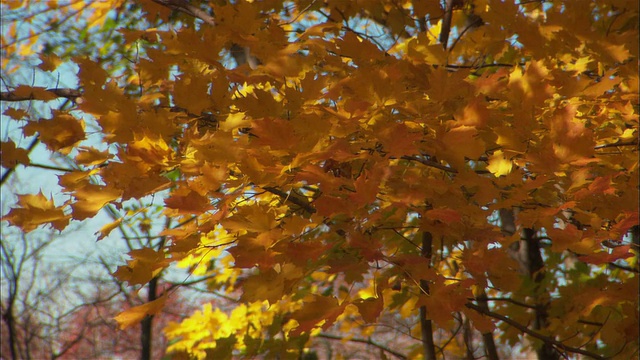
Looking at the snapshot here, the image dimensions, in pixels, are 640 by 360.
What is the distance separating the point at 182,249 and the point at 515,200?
35.4 inches

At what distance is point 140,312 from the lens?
159 cm

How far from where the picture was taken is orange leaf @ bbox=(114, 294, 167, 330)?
1570mm

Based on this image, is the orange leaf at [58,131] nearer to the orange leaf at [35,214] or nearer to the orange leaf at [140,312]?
the orange leaf at [35,214]

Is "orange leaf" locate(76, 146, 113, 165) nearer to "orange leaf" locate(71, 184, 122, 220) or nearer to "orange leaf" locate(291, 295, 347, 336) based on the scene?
"orange leaf" locate(71, 184, 122, 220)

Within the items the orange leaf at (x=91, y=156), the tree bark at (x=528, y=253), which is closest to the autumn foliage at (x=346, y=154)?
the orange leaf at (x=91, y=156)

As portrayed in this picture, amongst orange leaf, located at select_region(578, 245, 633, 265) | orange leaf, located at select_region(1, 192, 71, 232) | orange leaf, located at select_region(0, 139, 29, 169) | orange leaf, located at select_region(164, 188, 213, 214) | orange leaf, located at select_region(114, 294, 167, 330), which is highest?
orange leaf, located at select_region(0, 139, 29, 169)

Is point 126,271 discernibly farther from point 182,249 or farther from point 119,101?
point 119,101

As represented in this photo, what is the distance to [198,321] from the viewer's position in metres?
3.44

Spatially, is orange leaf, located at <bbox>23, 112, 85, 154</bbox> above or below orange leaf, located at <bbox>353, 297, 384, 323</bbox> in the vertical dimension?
above

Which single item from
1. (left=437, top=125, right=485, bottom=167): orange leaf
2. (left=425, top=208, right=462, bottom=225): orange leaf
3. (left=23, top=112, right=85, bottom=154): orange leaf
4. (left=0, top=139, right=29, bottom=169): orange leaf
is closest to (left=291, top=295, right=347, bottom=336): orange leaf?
(left=425, top=208, right=462, bottom=225): orange leaf

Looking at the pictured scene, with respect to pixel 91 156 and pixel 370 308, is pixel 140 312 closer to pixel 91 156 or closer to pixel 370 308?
pixel 91 156

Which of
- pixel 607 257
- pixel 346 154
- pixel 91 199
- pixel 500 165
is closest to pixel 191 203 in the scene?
pixel 91 199

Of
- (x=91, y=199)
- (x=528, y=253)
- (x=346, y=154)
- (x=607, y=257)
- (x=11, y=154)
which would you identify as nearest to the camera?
(x=346, y=154)

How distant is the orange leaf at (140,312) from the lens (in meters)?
1.57
